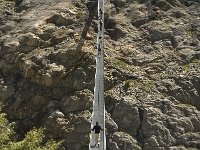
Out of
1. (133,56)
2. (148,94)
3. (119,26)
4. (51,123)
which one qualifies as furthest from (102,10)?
(51,123)

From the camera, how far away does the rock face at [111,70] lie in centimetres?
2377

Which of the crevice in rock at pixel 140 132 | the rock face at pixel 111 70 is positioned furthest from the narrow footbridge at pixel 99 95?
the crevice in rock at pixel 140 132

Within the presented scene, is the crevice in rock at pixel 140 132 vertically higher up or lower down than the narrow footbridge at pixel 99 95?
lower down

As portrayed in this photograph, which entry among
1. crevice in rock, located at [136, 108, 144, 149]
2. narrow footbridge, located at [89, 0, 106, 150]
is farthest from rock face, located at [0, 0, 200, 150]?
narrow footbridge, located at [89, 0, 106, 150]

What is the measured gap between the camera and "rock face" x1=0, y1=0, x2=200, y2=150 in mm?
23766

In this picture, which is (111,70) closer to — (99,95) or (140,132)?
(99,95)

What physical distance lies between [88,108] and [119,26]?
31.2 ft

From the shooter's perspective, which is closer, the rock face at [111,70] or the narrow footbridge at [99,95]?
the narrow footbridge at [99,95]

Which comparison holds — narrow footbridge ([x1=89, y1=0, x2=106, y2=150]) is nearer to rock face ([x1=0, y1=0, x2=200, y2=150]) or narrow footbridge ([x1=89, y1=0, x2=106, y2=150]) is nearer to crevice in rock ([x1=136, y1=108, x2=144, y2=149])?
rock face ([x1=0, y1=0, x2=200, y2=150])

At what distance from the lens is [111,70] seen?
27.5 metres

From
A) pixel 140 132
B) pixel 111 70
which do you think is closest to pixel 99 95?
pixel 140 132

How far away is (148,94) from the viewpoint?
25.5 metres

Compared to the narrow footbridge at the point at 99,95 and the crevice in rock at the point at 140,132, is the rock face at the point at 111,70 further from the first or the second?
the narrow footbridge at the point at 99,95

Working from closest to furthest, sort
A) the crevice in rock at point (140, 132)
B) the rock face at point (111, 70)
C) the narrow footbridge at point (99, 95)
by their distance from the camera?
the narrow footbridge at point (99, 95) < the crevice in rock at point (140, 132) < the rock face at point (111, 70)
